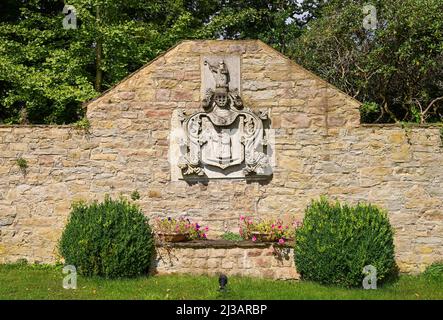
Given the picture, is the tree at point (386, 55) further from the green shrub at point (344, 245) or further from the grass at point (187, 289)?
the grass at point (187, 289)

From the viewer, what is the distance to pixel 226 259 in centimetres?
883

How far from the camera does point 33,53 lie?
528 inches

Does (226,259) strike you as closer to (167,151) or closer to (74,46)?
(167,151)

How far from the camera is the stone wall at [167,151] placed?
31.9 feet

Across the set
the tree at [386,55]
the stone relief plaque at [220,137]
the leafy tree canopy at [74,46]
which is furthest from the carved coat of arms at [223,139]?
the leafy tree canopy at [74,46]

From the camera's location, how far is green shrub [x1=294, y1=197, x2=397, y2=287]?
7887 mm

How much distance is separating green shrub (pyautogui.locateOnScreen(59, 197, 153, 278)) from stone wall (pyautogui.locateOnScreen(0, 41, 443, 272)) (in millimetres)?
1225

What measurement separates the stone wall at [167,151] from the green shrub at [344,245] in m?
1.45

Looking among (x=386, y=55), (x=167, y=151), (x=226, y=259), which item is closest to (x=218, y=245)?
(x=226, y=259)

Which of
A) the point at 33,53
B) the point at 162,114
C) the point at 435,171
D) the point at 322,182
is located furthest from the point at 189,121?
the point at 33,53

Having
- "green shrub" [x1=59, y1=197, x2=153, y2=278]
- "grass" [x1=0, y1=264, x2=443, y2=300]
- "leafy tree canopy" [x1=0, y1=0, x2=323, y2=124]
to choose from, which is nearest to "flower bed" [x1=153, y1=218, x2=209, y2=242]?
"green shrub" [x1=59, y1=197, x2=153, y2=278]

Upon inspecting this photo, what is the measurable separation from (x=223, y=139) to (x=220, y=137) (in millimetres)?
65
